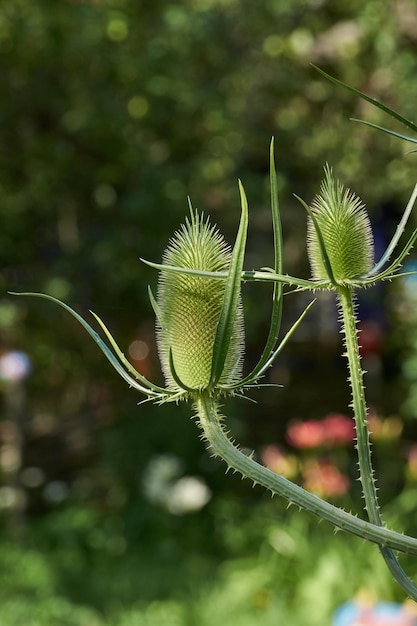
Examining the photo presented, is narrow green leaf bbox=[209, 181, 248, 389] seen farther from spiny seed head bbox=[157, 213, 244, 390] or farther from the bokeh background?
the bokeh background

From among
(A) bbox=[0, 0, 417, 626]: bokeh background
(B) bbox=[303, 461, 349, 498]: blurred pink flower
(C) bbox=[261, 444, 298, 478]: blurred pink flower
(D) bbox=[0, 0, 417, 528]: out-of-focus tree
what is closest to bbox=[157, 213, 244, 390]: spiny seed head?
(A) bbox=[0, 0, 417, 626]: bokeh background

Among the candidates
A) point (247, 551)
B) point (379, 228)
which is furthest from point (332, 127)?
point (247, 551)

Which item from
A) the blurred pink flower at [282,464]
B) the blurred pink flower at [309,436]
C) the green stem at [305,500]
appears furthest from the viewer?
the blurred pink flower at [309,436]

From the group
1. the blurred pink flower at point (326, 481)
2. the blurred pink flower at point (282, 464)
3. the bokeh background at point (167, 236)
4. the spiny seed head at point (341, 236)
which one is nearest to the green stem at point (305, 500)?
the spiny seed head at point (341, 236)

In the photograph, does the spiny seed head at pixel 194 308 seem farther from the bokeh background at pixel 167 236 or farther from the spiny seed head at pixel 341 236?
the bokeh background at pixel 167 236

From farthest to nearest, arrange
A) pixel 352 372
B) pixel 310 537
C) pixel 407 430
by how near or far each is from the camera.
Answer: pixel 407 430 < pixel 310 537 < pixel 352 372

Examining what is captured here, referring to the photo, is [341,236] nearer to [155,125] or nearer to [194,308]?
[194,308]

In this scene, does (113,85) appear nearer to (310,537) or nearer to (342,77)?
(342,77)
